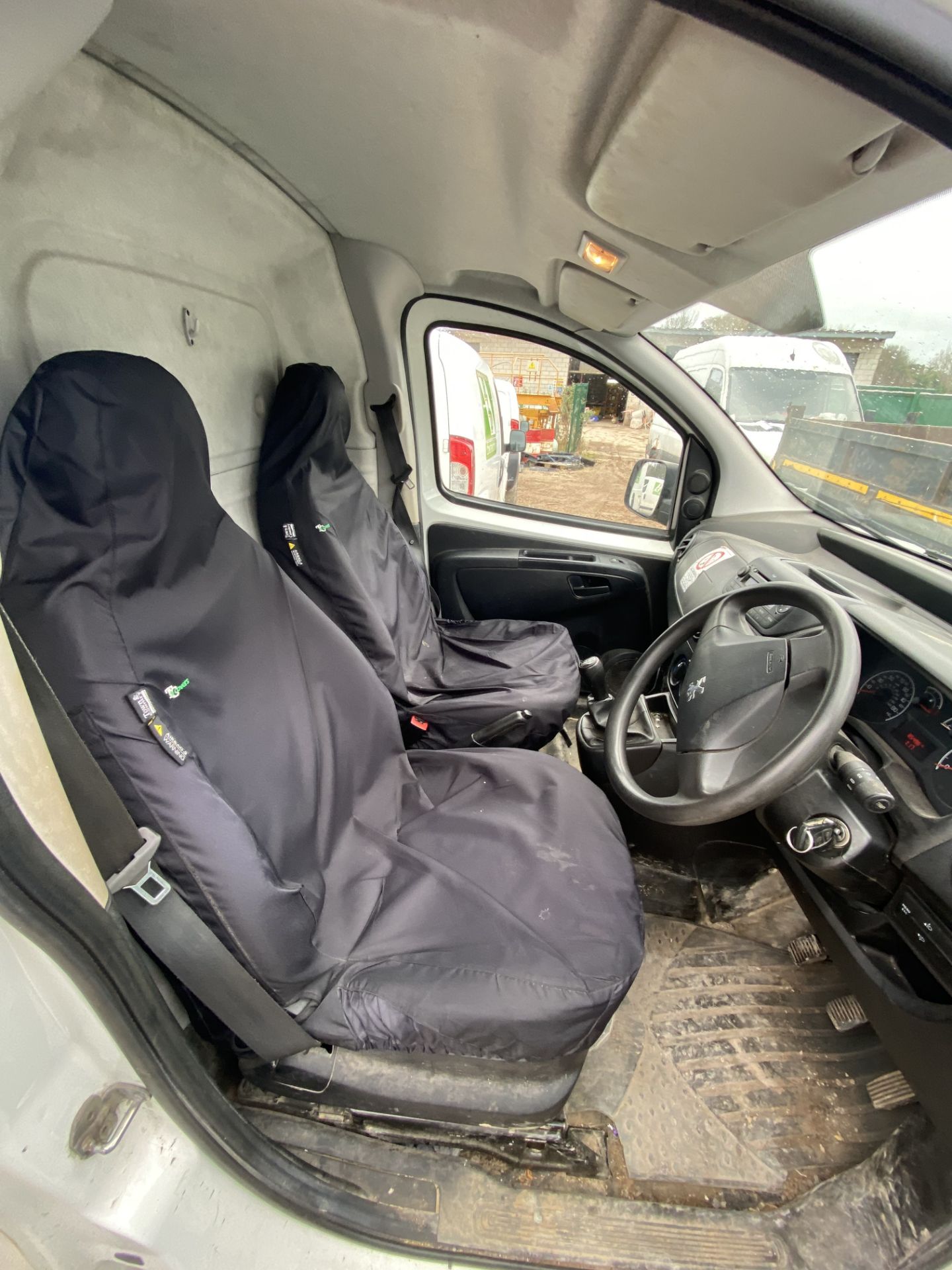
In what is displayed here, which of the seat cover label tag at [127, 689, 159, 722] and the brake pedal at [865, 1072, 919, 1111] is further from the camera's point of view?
the brake pedal at [865, 1072, 919, 1111]

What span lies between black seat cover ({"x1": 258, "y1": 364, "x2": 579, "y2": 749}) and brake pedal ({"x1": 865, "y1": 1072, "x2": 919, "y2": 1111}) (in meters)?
0.93

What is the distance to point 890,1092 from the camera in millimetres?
1062

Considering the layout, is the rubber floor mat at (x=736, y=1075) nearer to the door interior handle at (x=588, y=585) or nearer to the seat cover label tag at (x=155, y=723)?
the seat cover label tag at (x=155, y=723)

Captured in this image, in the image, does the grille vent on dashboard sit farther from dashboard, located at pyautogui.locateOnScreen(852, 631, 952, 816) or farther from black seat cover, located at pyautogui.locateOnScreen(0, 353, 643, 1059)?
black seat cover, located at pyautogui.locateOnScreen(0, 353, 643, 1059)

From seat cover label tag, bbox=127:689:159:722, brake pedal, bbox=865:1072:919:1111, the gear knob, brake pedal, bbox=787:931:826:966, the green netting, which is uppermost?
the green netting

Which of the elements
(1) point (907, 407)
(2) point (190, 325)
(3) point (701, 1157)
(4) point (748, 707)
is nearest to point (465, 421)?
(2) point (190, 325)

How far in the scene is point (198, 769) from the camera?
73 cm

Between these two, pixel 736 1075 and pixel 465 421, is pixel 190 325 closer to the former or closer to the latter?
pixel 465 421

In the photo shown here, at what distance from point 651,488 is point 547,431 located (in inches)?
53.8

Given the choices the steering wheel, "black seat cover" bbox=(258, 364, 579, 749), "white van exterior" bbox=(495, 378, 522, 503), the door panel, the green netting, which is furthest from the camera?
"white van exterior" bbox=(495, 378, 522, 503)

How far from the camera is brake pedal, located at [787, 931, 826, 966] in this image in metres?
1.27

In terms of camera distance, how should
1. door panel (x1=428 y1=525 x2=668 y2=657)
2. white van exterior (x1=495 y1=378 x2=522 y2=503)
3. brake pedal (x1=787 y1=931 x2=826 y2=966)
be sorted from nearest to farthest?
brake pedal (x1=787 y1=931 x2=826 y2=966)
door panel (x1=428 y1=525 x2=668 y2=657)
white van exterior (x1=495 y1=378 x2=522 y2=503)

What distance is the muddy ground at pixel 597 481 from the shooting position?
208cm

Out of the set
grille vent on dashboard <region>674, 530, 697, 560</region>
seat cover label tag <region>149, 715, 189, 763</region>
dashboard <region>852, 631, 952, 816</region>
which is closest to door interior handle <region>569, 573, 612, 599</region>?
grille vent on dashboard <region>674, 530, 697, 560</region>
